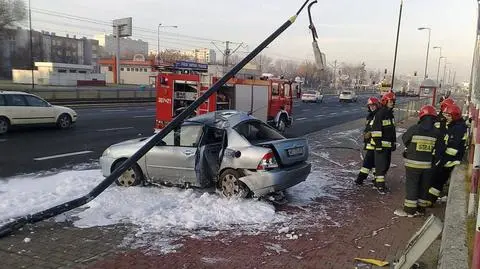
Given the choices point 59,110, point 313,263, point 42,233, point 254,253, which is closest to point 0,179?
point 42,233

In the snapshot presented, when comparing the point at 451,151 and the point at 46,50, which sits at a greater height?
the point at 46,50

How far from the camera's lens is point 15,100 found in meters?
15.3

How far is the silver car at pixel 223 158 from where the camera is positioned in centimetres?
700

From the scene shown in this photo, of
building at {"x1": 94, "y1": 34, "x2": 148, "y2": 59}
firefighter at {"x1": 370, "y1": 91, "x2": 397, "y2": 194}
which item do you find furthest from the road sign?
building at {"x1": 94, "y1": 34, "x2": 148, "y2": 59}

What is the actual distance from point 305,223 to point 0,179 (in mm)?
5708

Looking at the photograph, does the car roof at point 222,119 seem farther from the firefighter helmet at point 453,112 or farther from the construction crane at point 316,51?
the firefighter helmet at point 453,112

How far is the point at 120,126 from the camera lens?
1877 cm

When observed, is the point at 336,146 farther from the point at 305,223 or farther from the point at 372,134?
the point at 305,223

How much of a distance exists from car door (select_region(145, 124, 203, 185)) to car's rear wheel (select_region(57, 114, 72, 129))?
10.2 meters

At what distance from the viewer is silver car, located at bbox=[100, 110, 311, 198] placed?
23.0 feet

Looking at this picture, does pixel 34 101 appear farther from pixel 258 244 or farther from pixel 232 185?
pixel 258 244

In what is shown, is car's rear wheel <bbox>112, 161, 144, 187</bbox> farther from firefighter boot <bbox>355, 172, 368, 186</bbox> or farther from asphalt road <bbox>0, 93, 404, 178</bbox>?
firefighter boot <bbox>355, 172, 368, 186</bbox>

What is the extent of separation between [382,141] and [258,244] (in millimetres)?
3889

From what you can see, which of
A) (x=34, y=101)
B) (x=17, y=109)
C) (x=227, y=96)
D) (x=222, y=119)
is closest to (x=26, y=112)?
(x=17, y=109)
